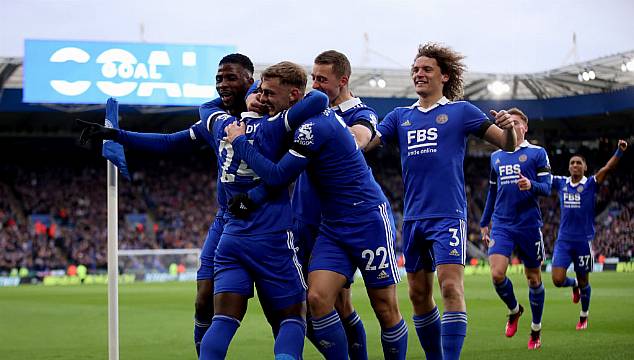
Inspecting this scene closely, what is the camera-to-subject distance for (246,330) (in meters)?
12.9

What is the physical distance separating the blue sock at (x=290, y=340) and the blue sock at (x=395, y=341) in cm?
101

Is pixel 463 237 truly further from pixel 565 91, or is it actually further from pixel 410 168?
pixel 565 91

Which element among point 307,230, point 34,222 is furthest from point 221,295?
point 34,222

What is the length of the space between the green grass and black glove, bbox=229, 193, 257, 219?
4117mm

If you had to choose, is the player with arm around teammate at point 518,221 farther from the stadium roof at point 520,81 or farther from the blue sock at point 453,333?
the stadium roof at point 520,81

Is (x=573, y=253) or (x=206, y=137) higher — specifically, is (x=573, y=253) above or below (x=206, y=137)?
below

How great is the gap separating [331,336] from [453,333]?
1.17 meters

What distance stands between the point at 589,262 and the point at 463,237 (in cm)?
659

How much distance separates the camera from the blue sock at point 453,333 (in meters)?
6.68

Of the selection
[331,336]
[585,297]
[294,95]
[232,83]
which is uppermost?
[232,83]

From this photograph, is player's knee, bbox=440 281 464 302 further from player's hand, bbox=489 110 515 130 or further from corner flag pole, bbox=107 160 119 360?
corner flag pole, bbox=107 160 119 360

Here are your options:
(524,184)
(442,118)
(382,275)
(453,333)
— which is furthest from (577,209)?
(382,275)

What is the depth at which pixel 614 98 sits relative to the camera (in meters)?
37.8

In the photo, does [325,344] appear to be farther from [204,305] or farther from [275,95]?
[275,95]
